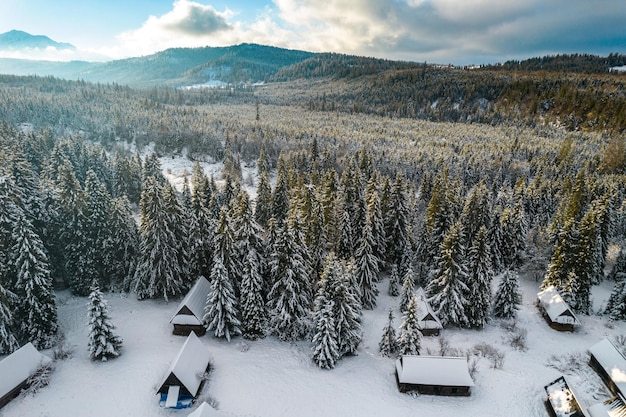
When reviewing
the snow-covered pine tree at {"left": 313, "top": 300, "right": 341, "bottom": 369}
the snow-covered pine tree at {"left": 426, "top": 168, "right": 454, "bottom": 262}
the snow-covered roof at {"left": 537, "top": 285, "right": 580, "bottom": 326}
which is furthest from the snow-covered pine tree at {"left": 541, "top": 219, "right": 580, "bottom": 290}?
the snow-covered pine tree at {"left": 313, "top": 300, "right": 341, "bottom": 369}

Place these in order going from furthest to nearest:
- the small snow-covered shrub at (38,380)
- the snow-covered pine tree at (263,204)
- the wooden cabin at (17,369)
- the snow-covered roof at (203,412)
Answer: the snow-covered pine tree at (263,204) → the small snow-covered shrub at (38,380) → the wooden cabin at (17,369) → the snow-covered roof at (203,412)

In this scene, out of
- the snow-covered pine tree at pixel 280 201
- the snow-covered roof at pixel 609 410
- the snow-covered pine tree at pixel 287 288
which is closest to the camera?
the snow-covered roof at pixel 609 410

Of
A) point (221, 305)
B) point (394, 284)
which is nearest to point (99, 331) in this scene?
point (221, 305)

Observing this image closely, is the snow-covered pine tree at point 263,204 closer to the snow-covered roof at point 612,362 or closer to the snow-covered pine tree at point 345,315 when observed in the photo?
the snow-covered pine tree at point 345,315

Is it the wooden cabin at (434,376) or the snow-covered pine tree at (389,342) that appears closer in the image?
the wooden cabin at (434,376)

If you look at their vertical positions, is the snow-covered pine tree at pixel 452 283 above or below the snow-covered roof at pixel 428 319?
above

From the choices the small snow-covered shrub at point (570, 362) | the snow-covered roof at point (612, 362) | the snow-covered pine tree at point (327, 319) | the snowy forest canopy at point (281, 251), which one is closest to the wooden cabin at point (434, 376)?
the snowy forest canopy at point (281, 251)
